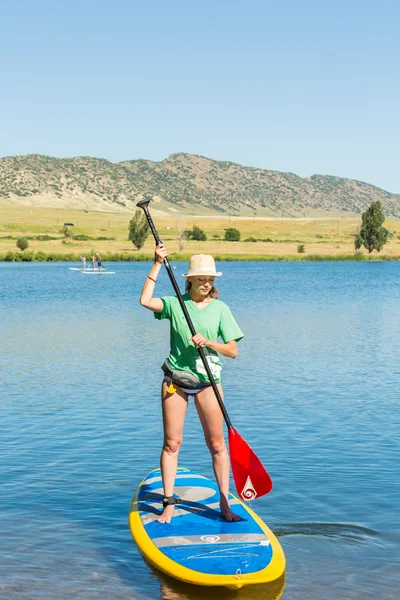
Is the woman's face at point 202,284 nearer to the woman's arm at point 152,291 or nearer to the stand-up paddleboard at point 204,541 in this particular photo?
the woman's arm at point 152,291

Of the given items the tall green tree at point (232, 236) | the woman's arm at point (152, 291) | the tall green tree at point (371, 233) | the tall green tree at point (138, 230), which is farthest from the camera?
the tall green tree at point (232, 236)

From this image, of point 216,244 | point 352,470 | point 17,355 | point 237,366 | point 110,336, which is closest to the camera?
point 352,470

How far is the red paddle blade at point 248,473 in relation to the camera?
30.2 ft

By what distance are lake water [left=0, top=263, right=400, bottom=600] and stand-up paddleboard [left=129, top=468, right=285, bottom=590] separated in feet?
1.07

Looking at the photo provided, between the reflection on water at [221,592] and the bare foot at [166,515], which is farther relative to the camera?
the bare foot at [166,515]

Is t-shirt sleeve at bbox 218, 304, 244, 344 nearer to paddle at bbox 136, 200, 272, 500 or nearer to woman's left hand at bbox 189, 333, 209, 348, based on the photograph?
woman's left hand at bbox 189, 333, 209, 348

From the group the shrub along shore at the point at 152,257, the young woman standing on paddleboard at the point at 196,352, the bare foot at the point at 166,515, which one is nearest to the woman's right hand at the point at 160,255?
the young woman standing on paddleboard at the point at 196,352

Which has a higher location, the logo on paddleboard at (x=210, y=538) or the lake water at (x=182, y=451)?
the logo on paddleboard at (x=210, y=538)

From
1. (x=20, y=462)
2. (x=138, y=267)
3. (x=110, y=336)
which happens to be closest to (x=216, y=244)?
(x=138, y=267)

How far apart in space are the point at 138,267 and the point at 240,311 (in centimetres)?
5339

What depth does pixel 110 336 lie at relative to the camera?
29.9 meters

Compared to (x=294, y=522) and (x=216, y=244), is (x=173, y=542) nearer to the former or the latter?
(x=294, y=522)

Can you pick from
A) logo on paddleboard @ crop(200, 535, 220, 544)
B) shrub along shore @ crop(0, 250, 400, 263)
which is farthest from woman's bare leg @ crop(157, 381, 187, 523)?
shrub along shore @ crop(0, 250, 400, 263)

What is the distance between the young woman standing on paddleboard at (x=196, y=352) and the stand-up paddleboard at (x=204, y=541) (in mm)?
282
